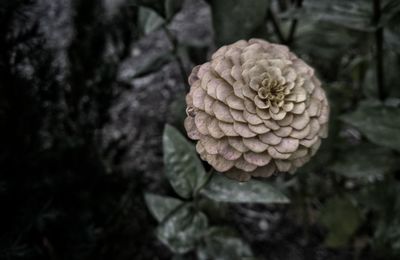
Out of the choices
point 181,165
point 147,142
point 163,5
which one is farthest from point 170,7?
point 147,142

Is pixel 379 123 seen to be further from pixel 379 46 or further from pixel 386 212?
pixel 386 212

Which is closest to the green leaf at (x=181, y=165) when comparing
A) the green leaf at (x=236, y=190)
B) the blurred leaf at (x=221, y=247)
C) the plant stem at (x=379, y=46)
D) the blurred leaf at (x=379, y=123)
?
the green leaf at (x=236, y=190)

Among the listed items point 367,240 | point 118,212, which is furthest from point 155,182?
point 367,240

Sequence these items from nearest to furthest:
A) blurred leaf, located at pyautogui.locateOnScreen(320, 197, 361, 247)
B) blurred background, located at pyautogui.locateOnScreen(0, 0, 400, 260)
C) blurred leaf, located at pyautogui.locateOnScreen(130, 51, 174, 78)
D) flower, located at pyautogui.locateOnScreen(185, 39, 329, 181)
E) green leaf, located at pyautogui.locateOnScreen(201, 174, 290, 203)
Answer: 1. flower, located at pyautogui.locateOnScreen(185, 39, 329, 181)
2. green leaf, located at pyautogui.locateOnScreen(201, 174, 290, 203)
3. blurred background, located at pyautogui.locateOnScreen(0, 0, 400, 260)
4. blurred leaf, located at pyautogui.locateOnScreen(130, 51, 174, 78)
5. blurred leaf, located at pyautogui.locateOnScreen(320, 197, 361, 247)

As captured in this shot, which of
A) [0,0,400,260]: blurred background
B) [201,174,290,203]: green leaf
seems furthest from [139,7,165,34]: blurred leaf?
[201,174,290,203]: green leaf

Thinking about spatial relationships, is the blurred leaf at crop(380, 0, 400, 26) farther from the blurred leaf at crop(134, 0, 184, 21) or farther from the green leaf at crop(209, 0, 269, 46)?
the blurred leaf at crop(134, 0, 184, 21)
